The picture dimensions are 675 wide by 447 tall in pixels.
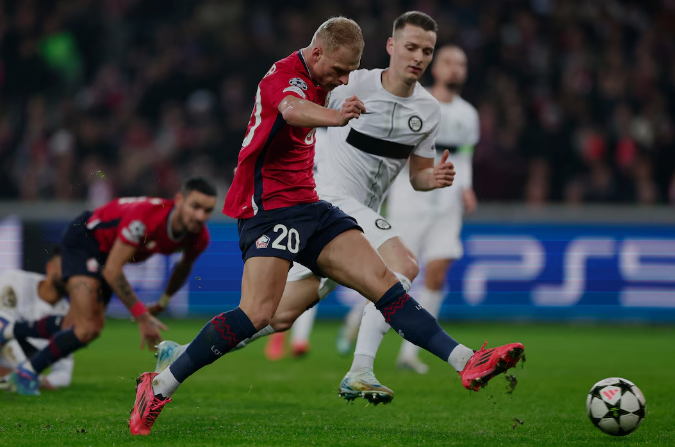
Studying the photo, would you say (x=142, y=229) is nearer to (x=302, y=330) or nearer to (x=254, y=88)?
(x=302, y=330)

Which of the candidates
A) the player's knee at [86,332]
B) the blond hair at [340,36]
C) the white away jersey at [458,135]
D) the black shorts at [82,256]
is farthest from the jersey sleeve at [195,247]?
the white away jersey at [458,135]

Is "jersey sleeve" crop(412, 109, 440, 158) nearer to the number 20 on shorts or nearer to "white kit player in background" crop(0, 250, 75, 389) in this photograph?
the number 20 on shorts

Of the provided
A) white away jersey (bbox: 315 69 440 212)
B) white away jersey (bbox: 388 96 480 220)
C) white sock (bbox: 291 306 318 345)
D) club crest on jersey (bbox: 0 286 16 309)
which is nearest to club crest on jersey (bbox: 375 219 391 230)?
white away jersey (bbox: 315 69 440 212)

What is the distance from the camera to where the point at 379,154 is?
20.3ft

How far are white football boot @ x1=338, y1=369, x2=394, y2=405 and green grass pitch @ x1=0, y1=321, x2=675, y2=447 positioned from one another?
0.17 meters

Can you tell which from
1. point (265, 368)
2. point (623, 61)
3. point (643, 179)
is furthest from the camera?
point (623, 61)

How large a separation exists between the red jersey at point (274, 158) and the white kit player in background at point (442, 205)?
389cm

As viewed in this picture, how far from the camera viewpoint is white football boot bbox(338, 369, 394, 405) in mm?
5195

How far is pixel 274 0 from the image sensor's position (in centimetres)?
1758

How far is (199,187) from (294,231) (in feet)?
6.52

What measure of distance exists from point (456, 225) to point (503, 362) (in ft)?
15.3

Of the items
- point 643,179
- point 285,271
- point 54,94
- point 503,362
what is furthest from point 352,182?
point 54,94

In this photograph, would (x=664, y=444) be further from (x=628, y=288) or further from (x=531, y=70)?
(x=531, y=70)

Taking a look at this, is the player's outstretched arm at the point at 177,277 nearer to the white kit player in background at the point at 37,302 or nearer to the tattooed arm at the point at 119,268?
the tattooed arm at the point at 119,268
